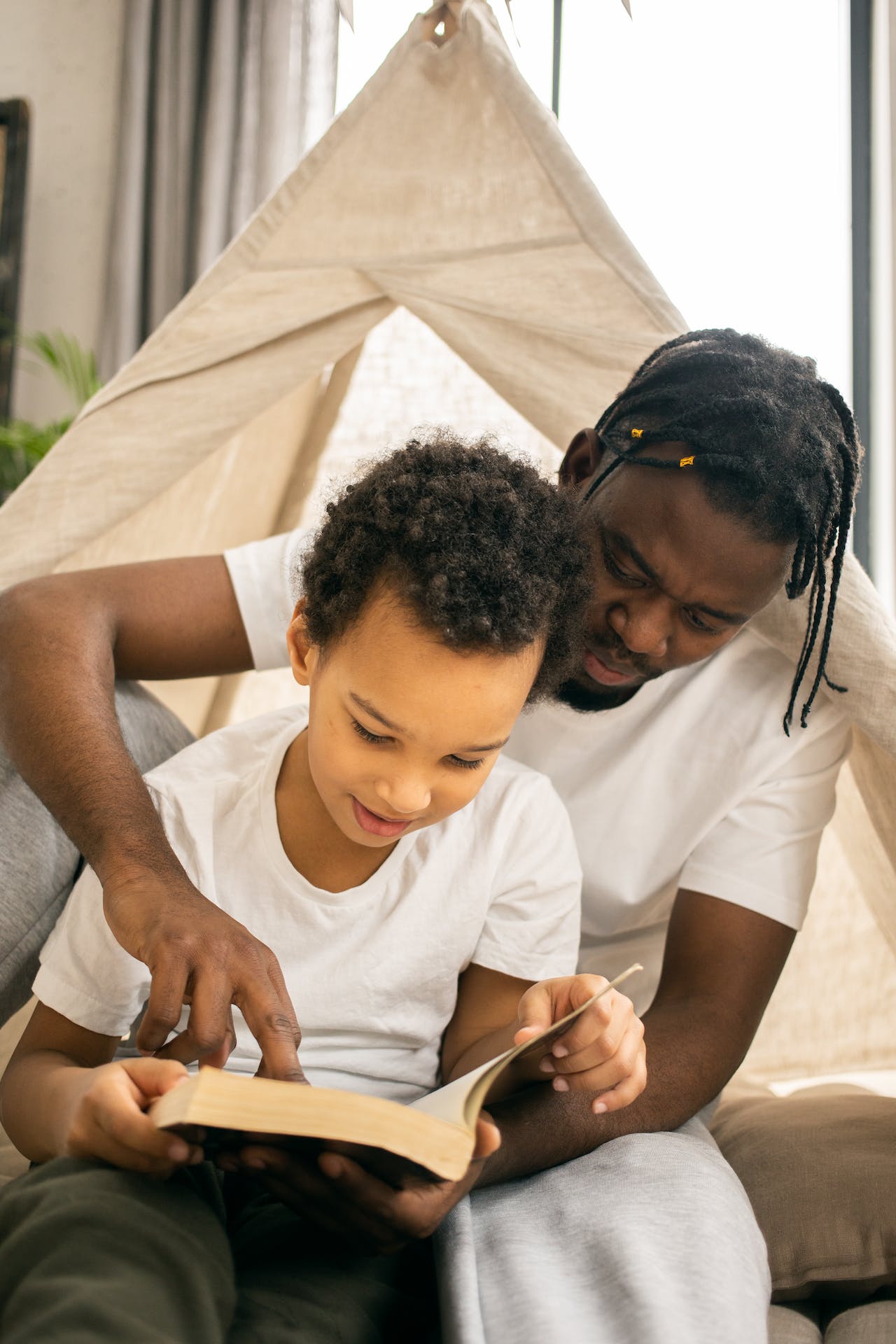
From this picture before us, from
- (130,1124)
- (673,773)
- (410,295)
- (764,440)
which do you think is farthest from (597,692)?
(130,1124)

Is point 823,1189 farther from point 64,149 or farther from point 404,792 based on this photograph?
point 64,149

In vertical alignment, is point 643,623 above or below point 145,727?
above

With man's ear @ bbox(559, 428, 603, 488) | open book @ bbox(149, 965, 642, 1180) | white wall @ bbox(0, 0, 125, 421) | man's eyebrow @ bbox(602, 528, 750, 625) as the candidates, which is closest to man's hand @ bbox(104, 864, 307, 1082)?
open book @ bbox(149, 965, 642, 1180)

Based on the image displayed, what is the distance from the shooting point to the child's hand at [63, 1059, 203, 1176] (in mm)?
622

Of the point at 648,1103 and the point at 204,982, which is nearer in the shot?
the point at 204,982

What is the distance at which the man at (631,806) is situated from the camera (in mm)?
700

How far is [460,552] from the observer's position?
80 centimetres

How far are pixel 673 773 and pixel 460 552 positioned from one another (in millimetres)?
549

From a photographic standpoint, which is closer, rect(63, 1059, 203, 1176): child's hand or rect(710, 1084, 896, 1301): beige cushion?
rect(63, 1059, 203, 1176): child's hand

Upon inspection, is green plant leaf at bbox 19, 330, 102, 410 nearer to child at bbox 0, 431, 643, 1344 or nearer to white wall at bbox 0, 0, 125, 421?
white wall at bbox 0, 0, 125, 421

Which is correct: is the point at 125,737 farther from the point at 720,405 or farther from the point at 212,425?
the point at 720,405

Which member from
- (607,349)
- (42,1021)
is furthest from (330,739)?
(607,349)

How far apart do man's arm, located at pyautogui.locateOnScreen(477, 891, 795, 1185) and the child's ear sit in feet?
1.14

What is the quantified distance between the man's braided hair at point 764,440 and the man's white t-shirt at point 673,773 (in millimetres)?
78
